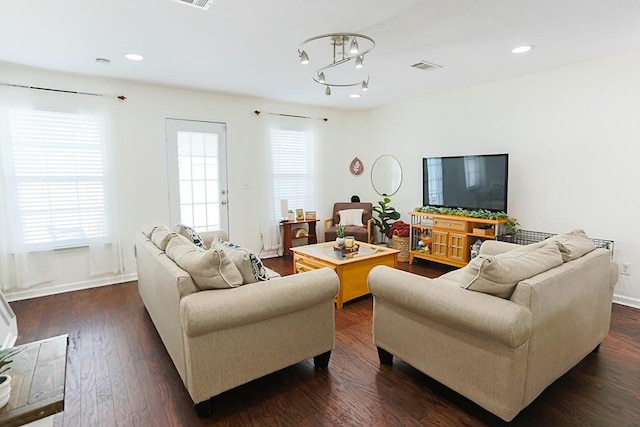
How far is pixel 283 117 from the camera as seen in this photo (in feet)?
17.9

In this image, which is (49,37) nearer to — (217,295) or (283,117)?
(217,295)

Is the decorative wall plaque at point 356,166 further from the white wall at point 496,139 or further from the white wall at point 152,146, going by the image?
the white wall at point 152,146

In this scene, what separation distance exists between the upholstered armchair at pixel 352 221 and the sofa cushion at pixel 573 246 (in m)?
2.97

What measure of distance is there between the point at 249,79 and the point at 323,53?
1.25 metres

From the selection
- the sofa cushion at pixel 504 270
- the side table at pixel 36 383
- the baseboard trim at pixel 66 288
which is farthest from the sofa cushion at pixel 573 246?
the baseboard trim at pixel 66 288

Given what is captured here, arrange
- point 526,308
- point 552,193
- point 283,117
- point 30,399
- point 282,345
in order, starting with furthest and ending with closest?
point 283,117 < point 552,193 < point 282,345 < point 526,308 < point 30,399

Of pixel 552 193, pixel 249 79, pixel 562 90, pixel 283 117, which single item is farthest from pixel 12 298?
pixel 562 90

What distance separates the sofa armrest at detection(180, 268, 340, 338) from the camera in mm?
1772

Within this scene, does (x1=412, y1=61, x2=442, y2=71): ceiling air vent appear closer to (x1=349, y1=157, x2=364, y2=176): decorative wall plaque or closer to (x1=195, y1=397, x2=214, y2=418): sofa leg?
(x1=349, y1=157, x2=364, y2=176): decorative wall plaque

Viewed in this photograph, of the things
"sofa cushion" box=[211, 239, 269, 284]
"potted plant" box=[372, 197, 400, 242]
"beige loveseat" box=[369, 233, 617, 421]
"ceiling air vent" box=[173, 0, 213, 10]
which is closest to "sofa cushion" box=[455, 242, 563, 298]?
"beige loveseat" box=[369, 233, 617, 421]

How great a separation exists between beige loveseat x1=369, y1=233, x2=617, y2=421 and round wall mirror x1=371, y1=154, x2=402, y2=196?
349 cm

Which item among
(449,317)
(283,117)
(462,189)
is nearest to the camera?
(449,317)

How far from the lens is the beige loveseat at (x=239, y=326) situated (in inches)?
71.6

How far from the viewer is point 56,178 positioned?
381cm
